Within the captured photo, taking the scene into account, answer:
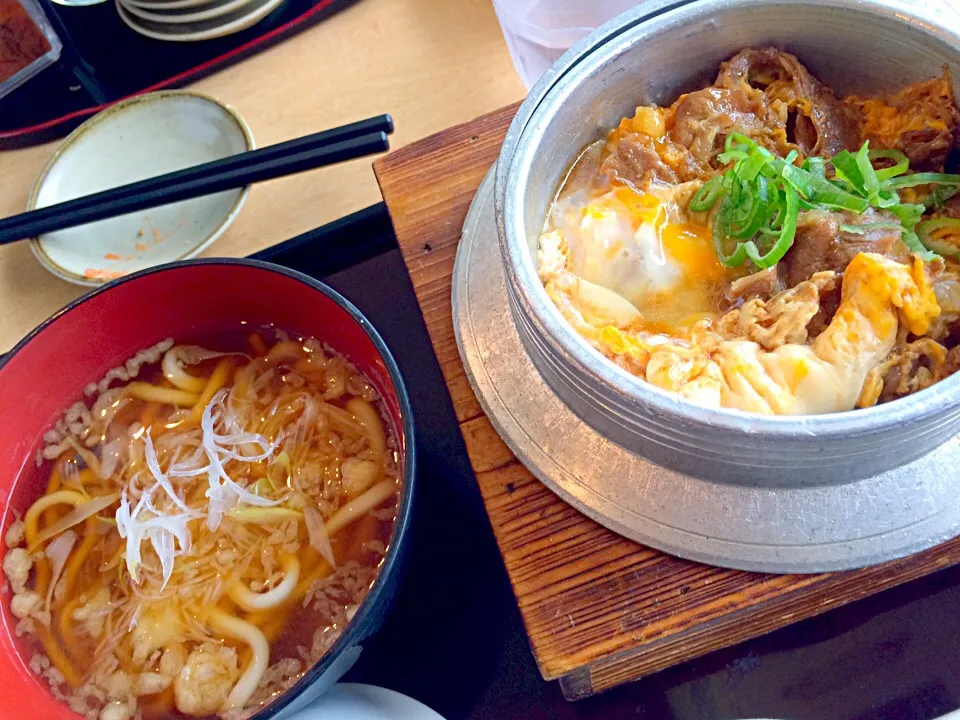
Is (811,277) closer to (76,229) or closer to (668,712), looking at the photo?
(668,712)

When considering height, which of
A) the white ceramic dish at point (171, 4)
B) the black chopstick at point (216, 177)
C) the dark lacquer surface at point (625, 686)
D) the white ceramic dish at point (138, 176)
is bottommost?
the dark lacquer surface at point (625, 686)

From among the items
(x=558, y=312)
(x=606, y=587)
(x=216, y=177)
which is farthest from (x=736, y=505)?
(x=216, y=177)

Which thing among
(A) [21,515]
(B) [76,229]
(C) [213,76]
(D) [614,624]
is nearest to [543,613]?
(D) [614,624]

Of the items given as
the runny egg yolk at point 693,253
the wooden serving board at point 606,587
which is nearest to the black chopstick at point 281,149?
the wooden serving board at point 606,587

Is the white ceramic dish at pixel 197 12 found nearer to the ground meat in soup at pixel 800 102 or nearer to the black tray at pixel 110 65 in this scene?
the black tray at pixel 110 65

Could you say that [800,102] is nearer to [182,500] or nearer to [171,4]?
[182,500]

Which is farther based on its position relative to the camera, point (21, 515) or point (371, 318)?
point (371, 318)
